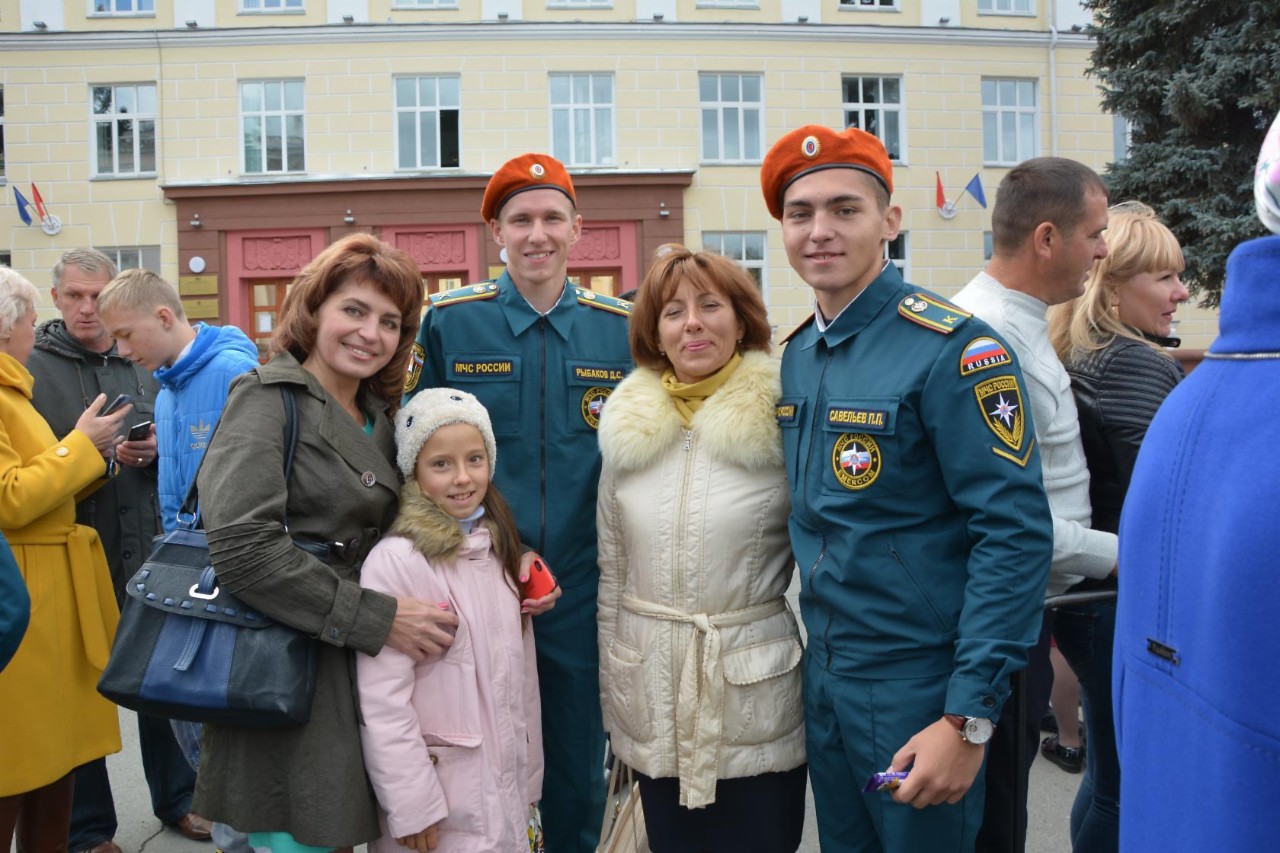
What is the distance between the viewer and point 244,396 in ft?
7.30

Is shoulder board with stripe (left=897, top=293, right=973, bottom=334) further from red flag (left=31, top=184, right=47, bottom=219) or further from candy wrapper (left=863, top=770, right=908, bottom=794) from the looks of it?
red flag (left=31, top=184, right=47, bottom=219)

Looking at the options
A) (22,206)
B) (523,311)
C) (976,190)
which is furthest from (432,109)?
(523,311)

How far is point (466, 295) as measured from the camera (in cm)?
315

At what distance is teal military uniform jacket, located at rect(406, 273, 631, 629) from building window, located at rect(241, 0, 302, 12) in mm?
17806

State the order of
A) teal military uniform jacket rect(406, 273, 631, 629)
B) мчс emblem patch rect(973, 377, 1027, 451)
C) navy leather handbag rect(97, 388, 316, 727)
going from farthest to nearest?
teal military uniform jacket rect(406, 273, 631, 629)
navy leather handbag rect(97, 388, 316, 727)
мчс emblem patch rect(973, 377, 1027, 451)

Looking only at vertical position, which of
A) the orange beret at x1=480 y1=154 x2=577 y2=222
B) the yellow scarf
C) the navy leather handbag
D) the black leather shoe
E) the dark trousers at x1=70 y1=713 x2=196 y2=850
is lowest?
the black leather shoe

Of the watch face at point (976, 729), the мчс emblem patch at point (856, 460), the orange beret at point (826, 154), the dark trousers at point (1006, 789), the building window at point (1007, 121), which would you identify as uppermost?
the building window at point (1007, 121)

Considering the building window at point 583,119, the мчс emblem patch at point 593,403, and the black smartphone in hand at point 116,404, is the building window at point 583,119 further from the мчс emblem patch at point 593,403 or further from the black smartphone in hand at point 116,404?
the мчс emblem patch at point 593,403

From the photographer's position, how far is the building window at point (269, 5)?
1808cm

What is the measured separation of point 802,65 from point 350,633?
18.3 m

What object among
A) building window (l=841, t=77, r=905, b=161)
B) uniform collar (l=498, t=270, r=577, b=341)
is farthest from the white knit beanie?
building window (l=841, t=77, r=905, b=161)

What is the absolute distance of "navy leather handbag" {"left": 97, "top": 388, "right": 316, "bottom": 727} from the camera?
2.09 metres

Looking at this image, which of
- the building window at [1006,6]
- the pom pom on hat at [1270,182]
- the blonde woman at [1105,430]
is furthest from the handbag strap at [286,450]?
the building window at [1006,6]

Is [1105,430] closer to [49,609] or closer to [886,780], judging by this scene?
[886,780]
